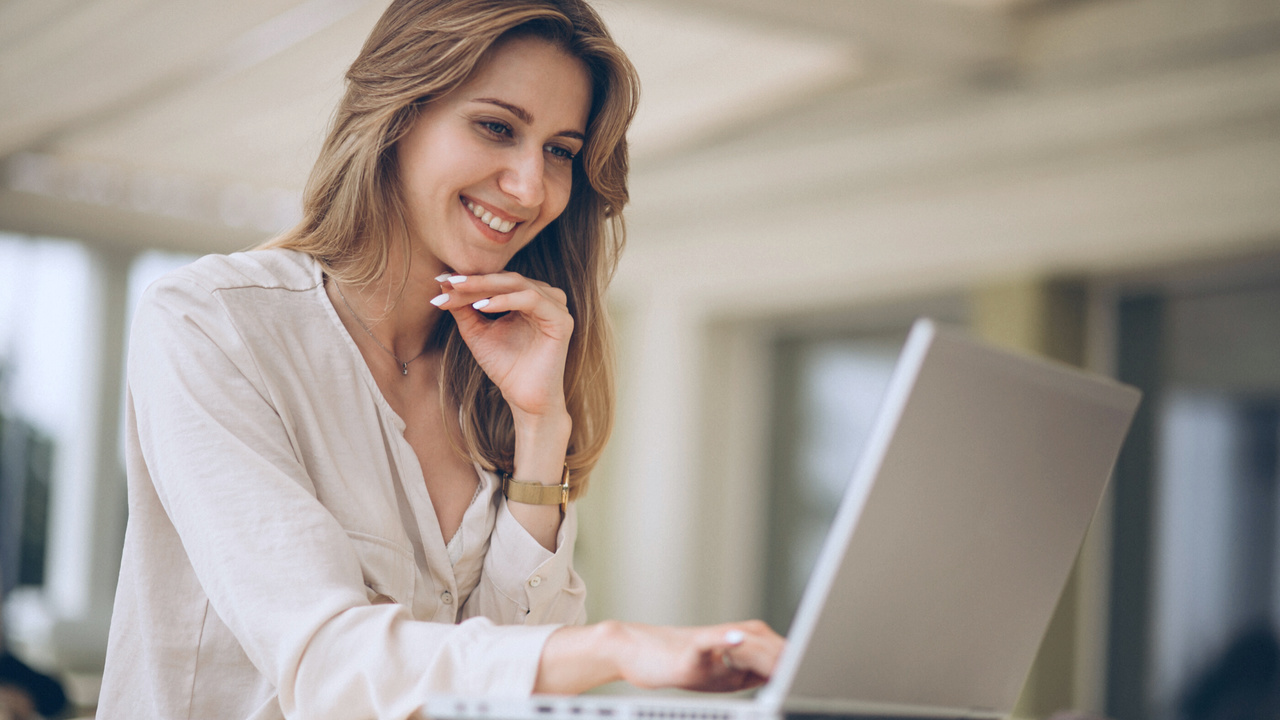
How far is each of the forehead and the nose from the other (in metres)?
0.04

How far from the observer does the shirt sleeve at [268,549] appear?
36.3 inches

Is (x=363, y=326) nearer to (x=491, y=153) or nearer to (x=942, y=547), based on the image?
(x=491, y=153)

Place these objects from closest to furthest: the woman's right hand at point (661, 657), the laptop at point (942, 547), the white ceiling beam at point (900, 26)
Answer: the laptop at point (942, 547) < the woman's right hand at point (661, 657) < the white ceiling beam at point (900, 26)

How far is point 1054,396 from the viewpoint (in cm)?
89

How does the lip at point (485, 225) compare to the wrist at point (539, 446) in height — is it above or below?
above

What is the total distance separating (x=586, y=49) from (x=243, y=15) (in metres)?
2.73

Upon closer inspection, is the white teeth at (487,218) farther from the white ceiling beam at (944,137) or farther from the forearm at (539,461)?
the white ceiling beam at (944,137)

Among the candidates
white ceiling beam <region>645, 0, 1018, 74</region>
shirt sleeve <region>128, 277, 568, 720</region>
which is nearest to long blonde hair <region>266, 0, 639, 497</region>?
shirt sleeve <region>128, 277, 568, 720</region>

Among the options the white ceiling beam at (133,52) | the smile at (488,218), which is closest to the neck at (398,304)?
the smile at (488,218)


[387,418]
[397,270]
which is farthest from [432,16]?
[387,418]

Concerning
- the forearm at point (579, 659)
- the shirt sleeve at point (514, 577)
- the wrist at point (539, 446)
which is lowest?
the shirt sleeve at point (514, 577)

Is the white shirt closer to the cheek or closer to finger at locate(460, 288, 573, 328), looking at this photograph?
finger at locate(460, 288, 573, 328)

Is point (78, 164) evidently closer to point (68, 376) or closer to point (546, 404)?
point (68, 376)

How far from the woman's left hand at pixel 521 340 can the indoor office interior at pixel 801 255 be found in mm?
2383
